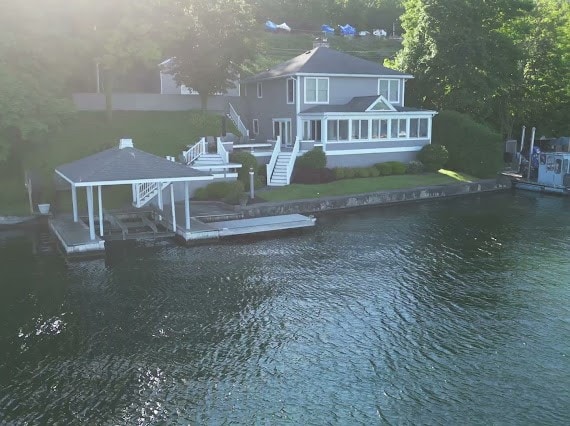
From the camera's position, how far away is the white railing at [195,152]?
3428cm

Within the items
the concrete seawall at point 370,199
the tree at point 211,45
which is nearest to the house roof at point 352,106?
the concrete seawall at point 370,199

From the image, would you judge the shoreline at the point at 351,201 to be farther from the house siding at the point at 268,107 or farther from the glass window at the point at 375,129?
the house siding at the point at 268,107

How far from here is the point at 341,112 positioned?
38.0 metres

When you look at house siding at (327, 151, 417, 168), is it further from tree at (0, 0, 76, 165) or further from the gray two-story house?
tree at (0, 0, 76, 165)

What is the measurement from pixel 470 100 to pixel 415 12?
10.1 m

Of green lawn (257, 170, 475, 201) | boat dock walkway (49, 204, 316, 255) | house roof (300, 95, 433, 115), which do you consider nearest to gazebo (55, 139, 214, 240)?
boat dock walkway (49, 204, 316, 255)

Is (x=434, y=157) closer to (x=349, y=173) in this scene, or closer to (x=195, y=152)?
(x=349, y=173)

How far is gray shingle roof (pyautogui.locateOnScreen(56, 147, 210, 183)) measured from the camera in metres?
23.8

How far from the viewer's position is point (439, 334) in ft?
51.2

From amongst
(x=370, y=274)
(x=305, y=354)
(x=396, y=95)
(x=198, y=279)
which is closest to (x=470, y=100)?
(x=396, y=95)

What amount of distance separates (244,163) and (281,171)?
2.94 metres

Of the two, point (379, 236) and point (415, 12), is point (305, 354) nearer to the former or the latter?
point (379, 236)

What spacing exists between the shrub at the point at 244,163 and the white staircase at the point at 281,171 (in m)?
1.80

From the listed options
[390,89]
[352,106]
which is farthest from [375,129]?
[390,89]
